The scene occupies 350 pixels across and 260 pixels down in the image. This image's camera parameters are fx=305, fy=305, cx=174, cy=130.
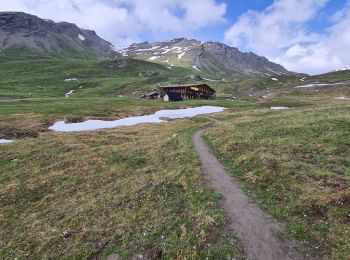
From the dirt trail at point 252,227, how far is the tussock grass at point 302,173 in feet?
2.55

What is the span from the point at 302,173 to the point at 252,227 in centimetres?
847

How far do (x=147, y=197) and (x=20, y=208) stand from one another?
11.0m

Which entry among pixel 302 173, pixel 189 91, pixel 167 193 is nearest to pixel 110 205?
pixel 167 193

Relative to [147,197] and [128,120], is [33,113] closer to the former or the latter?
[128,120]

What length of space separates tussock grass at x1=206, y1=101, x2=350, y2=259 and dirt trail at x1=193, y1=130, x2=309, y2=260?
0.78 metres

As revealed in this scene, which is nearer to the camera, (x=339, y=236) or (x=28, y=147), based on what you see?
(x=339, y=236)

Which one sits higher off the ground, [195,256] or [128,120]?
[195,256]

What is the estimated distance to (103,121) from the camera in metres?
75.4

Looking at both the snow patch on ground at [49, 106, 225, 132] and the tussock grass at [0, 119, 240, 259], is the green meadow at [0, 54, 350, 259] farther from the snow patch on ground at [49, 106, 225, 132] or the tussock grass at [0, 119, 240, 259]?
the snow patch on ground at [49, 106, 225, 132]

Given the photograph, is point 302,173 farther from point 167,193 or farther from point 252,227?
point 167,193

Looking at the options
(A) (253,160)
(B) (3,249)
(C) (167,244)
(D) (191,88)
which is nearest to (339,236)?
(C) (167,244)

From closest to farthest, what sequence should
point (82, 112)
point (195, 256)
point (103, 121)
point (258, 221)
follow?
point (195, 256) < point (258, 221) < point (103, 121) < point (82, 112)

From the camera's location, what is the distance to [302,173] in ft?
77.8

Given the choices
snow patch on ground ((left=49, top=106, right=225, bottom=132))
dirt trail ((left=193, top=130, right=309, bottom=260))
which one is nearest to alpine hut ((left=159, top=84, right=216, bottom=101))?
snow patch on ground ((left=49, top=106, right=225, bottom=132))
